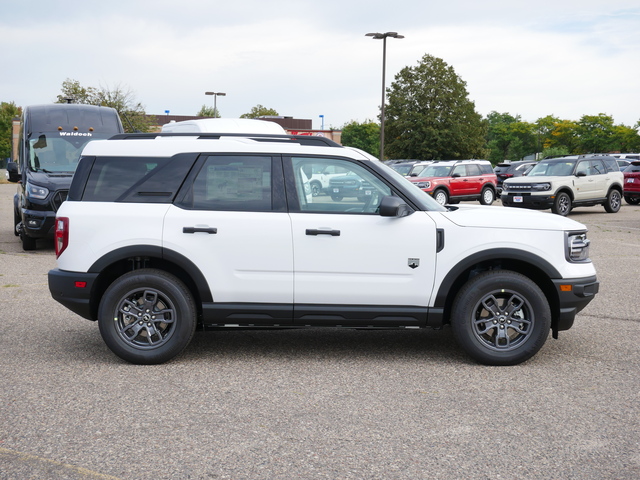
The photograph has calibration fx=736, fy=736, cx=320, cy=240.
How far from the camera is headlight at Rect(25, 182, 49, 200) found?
42.2 ft

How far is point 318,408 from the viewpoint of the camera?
4.75m

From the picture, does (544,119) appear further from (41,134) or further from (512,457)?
(512,457)

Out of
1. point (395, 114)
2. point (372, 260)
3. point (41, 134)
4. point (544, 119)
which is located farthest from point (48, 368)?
point (544, 119)

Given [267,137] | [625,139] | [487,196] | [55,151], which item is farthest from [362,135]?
[267,137]

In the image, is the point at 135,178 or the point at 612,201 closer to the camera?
the point at 135,178

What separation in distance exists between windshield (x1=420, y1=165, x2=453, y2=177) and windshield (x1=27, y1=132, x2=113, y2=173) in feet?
51.5

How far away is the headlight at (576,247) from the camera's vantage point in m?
5.82

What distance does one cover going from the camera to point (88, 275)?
5805mm

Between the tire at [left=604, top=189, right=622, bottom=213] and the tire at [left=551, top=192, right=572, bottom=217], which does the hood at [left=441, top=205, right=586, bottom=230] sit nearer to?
the tire at [left=551, top=192, right=572, bottom=217]

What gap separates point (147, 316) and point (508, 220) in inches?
116

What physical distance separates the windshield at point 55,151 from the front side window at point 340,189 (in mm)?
8970

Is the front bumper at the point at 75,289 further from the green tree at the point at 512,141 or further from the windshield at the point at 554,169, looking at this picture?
the green tree at the point at 512,141

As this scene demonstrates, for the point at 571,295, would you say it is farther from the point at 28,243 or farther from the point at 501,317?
the point at 28,243

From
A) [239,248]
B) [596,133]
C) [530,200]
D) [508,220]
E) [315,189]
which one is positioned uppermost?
[596,133]
